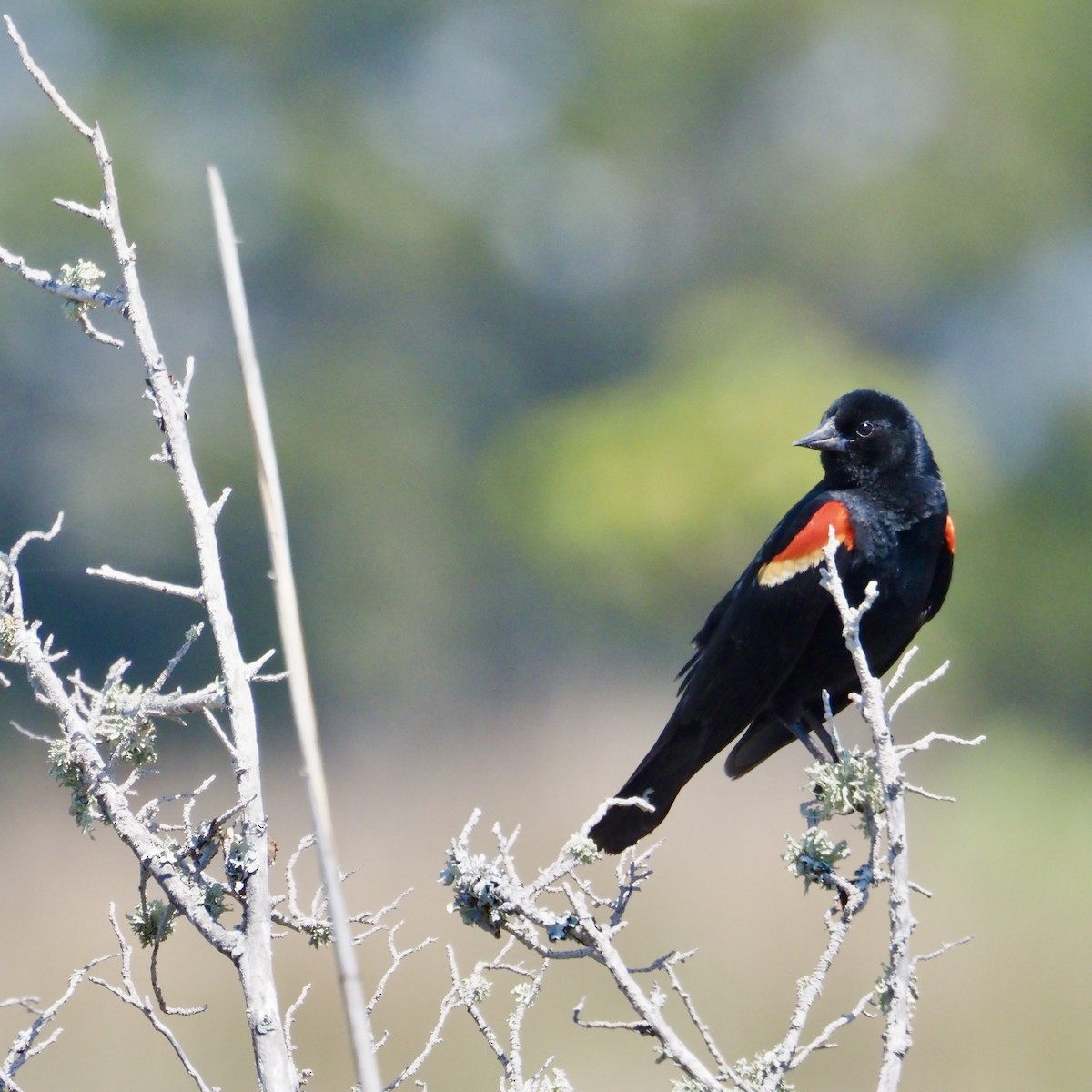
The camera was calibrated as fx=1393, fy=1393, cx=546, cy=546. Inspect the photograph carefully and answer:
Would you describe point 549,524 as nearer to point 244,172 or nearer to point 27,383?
point 27,383

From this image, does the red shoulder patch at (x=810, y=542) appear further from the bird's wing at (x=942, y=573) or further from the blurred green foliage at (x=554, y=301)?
the blurred green foliage at (x=554, y=301)

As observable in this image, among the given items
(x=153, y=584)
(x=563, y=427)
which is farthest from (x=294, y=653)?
(x=563, y=427)

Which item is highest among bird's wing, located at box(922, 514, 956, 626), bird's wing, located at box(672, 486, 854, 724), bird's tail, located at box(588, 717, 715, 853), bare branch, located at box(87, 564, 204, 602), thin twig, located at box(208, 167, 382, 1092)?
bird's wing, located at box(922, 514, 956, 626)

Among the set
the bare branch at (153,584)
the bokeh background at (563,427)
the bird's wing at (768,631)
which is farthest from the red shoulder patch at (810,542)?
the bokeh background at (563,427)

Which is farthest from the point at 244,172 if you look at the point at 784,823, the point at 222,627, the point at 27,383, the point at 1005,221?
the point at 222,627

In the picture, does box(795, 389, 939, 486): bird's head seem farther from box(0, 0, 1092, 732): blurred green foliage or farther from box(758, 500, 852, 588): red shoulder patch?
box(0, 0, 1092, 732): blurred green foliage

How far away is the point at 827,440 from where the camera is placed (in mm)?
3074

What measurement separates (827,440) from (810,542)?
1.03ft

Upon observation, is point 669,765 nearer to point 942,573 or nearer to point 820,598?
point 820,598

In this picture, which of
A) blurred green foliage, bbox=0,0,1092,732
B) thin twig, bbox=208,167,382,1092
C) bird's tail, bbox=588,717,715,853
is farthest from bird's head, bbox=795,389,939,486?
blurred green foliage, bbox=0,0,1092,732

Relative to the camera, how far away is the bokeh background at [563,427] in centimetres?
587

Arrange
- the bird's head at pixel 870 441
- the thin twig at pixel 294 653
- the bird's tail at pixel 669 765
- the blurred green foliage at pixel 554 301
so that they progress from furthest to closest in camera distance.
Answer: the blurred green foliage at pixel 554 301, the bird's head at pixel 870 441, the bird's tail at pixel 669 765, the thin twig at pixel 294 653

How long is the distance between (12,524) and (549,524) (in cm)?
401

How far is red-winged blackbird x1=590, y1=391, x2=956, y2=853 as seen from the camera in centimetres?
285
